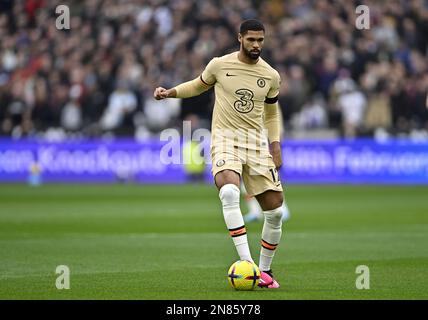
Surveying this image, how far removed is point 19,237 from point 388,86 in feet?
50.3

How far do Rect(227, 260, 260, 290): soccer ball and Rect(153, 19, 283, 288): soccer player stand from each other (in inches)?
12.2

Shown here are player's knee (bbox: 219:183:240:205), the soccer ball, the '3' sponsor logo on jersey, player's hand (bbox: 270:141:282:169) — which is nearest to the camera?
the soccer ball

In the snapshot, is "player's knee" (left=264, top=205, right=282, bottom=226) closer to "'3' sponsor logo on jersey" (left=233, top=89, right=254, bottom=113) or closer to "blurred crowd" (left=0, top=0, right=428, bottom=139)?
"'3' sponsor logo on jersey" (left=233, top=89, right=254, bottom=113)

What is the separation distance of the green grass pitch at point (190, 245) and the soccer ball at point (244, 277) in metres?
0.11

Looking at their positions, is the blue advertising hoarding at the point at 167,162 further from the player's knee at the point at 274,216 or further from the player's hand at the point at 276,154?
the player's knee at the point at 274,216

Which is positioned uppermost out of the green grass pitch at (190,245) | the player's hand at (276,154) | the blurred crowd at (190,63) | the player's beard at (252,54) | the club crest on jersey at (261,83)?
the blurred crowd at (190,63)

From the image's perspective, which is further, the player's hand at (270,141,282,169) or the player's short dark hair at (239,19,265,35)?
the player's hand at (270,141,282,169)

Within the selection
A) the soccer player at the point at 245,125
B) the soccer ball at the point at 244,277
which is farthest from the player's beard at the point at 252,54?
the soccer ball at the point at 244,277

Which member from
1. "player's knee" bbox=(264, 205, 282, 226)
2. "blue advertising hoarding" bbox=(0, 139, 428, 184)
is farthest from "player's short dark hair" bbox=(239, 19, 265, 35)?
"blue advertising hoarding" bbox=(0, 139, 428, 184)

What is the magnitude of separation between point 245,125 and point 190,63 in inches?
764

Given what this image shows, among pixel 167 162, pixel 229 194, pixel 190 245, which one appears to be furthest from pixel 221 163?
pixel 167 162

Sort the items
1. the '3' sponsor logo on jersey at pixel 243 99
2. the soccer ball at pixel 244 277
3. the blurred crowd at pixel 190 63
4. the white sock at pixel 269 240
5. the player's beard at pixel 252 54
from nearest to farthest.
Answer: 1. the soccer ball at pixel 244 277
2. the player's beard at pixel 252 54
3. the '3' sponsor logo on jersey at pixel 243 99
4. the white sock at pixel 269 240
5. the blurred crowd at pixel 190 63

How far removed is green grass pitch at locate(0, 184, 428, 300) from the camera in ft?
32.2

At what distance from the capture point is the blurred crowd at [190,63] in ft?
92.8
